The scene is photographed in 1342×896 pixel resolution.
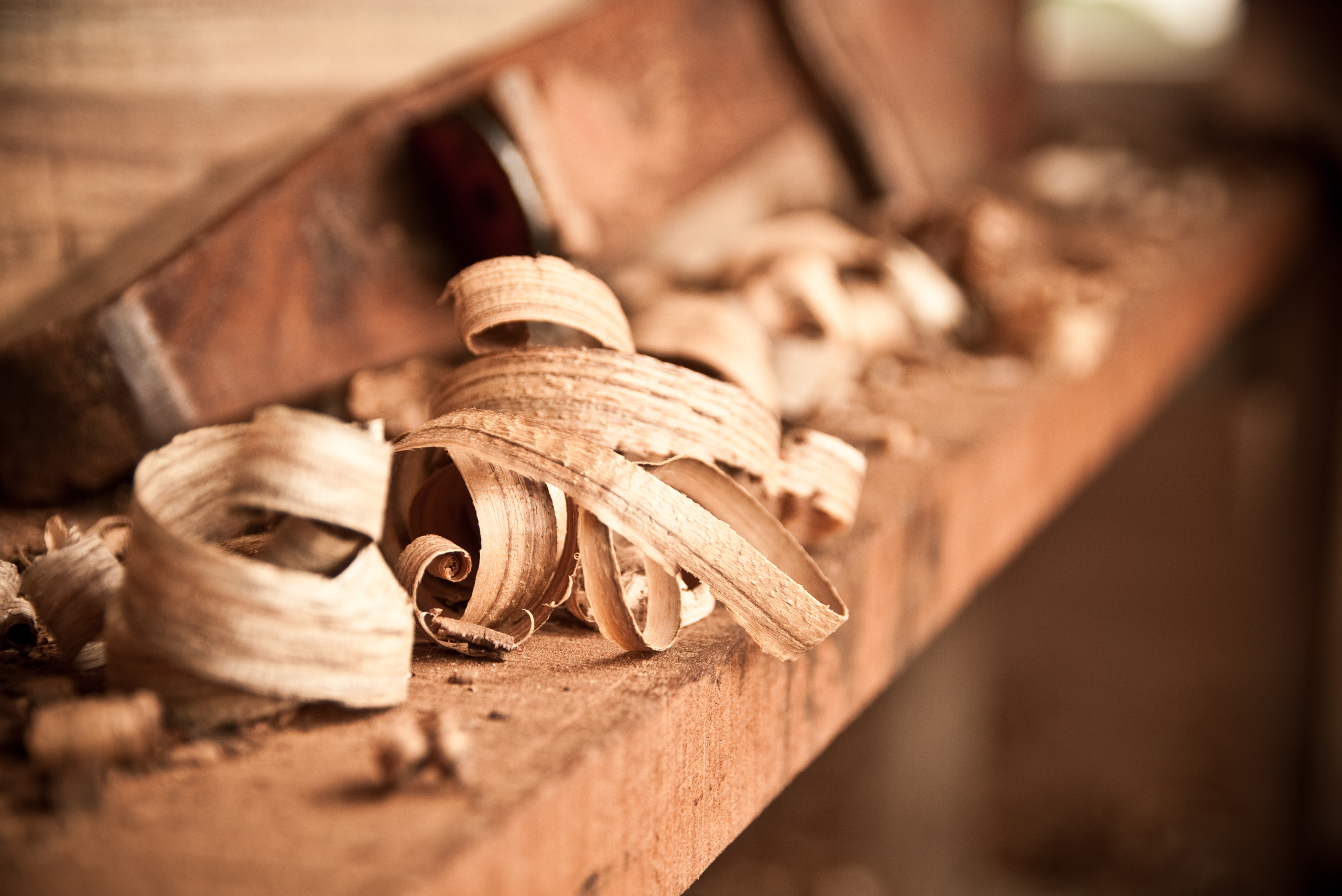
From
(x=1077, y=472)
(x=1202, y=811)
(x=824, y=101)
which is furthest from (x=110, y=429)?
(x=1202, y=811)

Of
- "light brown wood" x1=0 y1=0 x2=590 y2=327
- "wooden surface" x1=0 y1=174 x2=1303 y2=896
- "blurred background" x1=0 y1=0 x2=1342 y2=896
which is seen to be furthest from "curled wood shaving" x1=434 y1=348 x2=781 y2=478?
"blurred background" x1=0 y1=0 x2=1342 y2=896

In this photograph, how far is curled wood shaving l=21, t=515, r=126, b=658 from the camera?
0.51 meters

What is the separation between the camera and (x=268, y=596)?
43 cm

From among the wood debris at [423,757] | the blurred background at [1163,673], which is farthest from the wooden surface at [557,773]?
the blurred background at [1163,673]

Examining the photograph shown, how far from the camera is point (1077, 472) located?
121cm

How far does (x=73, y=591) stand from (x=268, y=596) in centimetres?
14

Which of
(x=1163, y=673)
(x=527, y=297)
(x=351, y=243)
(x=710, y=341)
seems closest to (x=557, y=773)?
(x=527, y=297)

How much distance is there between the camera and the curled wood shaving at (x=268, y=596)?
43 cm

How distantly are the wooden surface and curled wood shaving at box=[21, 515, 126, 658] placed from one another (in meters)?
0.13

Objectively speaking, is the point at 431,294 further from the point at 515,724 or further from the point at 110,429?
the point at 515,724

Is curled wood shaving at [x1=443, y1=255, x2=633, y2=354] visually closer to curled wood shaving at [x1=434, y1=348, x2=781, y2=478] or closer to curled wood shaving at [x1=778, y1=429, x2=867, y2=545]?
curled wood shaving at [x1=434, y1=348, x2=781, y2=478]

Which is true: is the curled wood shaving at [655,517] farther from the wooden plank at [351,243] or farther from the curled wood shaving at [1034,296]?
the curled wood shaving at [1034,296]

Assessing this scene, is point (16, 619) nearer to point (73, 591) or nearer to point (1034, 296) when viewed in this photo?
point (73, 591)

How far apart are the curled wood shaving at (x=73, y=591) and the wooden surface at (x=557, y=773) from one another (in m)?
0.13
